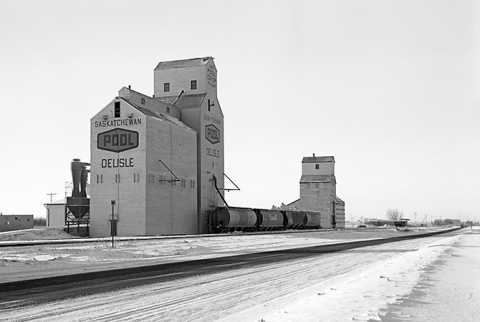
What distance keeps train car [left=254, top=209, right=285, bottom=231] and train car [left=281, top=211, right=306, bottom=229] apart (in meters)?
1.50

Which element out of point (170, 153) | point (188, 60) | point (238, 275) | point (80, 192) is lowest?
point (238, 275)

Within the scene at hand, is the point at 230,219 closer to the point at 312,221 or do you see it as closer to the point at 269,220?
the point at 269,220

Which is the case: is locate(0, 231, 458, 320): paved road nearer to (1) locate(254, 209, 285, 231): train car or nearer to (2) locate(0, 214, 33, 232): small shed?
(1) locate(254, 209, 285, 231): train car

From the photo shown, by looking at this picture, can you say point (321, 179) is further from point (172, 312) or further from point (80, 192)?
point (172, 312)

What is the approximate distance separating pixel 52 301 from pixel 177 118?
183ft

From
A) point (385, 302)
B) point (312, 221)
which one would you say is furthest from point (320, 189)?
point (385, 302)

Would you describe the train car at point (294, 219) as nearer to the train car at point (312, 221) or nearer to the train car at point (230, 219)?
the train car at point (312, 221)

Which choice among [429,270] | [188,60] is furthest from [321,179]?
[429,270]

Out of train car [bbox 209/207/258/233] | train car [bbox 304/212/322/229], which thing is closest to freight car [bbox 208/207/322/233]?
train car [bbox 209/207/258/233]

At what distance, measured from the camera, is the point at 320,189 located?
107438 millimetres

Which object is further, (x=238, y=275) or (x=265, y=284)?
(x=238, y=275)

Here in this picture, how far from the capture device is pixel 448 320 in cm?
700

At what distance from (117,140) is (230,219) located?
54.2 ft

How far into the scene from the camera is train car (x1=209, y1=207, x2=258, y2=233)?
61.0 m
